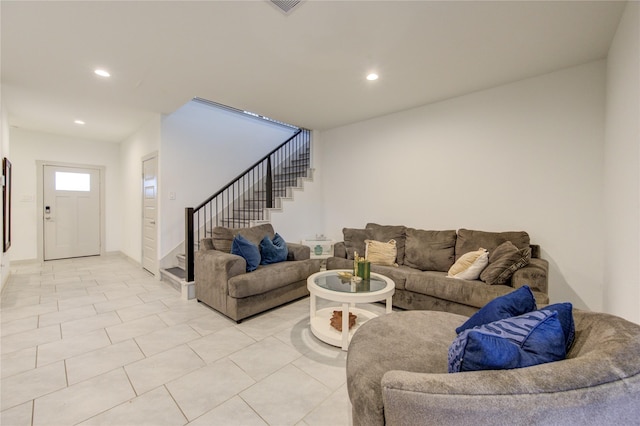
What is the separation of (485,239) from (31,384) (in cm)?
416

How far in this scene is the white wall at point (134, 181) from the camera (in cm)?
471

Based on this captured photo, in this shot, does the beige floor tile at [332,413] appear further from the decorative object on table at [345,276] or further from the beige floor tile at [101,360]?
the beige floor tile at [101,360]

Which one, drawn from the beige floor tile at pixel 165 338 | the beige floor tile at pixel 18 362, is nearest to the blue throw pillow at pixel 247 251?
the beige floor tile at pixel 165 338

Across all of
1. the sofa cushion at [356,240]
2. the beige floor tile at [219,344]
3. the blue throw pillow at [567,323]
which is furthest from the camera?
the sofa cushion at [356,240]

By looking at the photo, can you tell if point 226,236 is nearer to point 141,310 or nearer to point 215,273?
point 215,273

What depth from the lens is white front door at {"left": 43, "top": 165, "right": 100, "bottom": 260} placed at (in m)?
5.66

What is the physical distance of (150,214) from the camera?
4.72 meters

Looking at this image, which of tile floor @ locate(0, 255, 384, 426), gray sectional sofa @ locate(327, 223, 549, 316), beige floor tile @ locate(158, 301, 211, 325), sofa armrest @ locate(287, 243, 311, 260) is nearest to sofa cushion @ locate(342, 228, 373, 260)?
gray sectional sofa @ locate(327, 223, 549, 316)

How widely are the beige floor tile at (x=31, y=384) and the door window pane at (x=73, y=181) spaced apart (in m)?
5.29

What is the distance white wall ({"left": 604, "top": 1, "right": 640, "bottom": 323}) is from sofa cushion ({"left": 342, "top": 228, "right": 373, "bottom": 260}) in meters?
2.47

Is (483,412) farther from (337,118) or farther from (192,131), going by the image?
(192,131)

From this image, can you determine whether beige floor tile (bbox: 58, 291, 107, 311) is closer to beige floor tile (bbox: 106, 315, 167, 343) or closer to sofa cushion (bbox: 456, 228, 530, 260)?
beige floor tile (bbox: 106, 315, 167, 343)

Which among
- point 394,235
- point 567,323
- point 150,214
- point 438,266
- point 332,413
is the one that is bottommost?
point 332,413

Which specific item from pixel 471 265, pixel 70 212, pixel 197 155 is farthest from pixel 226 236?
pixel 70 212
